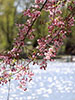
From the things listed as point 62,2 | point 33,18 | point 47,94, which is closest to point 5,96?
point 47,94

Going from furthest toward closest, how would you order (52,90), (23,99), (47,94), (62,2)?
1. (52,90)
2. (47,94)
3. (23,99)
4. (62,2)

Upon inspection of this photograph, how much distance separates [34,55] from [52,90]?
2.87 m

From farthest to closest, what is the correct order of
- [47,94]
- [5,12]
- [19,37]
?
1. [5,12]
2. [47,94]
3. [19,37]

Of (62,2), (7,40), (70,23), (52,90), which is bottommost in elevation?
(7,40)

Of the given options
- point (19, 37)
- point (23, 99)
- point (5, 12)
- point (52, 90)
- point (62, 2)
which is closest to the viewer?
point (62, 2)

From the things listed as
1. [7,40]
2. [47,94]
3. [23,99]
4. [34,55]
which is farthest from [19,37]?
[7,40]

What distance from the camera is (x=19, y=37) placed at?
3967mm

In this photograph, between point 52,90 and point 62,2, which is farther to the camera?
point 52,90

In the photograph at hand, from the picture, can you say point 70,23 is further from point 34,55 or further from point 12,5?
point 12,5

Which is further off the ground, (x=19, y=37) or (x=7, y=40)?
(x=19, y=37)

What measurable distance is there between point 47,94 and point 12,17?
69.8ft

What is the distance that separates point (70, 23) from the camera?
11.1ft

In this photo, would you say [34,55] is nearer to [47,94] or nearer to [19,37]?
[19,37]

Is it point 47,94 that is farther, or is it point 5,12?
point 5,12
